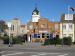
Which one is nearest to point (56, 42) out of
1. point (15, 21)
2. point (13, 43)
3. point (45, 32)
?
point (13, 43)

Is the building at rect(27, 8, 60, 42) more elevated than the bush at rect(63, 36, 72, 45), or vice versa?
the building at rect(27, 8, 60, 42)

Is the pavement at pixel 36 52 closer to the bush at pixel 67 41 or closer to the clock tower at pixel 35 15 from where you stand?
the bush at pixel 67 41

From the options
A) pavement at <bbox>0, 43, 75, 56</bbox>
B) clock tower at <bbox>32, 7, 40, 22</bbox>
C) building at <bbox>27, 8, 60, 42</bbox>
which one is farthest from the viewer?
clock tower at <bbox>32, 7, 40, 22</bbox>

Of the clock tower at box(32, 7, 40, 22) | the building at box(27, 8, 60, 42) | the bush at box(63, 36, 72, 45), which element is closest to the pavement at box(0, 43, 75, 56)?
the bush at box(63, 36, 72, 45)

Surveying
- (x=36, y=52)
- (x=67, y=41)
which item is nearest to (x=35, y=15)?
(x=67, y=41)

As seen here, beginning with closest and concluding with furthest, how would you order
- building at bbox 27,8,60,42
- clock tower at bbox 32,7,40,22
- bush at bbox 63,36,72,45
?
bush at bbox 63,36,72,45 → building at bbox 27,8,60,42 → clock tower at bbox 32,7,40,22

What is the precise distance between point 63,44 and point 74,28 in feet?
101

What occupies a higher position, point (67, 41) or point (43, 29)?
point (43, 29)

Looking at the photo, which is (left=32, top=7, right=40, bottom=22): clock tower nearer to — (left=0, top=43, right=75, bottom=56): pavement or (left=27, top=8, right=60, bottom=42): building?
(left=27, top=8, right=60, bottom=42): building

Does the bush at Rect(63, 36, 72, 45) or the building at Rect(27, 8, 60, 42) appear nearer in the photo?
the bush at Rect(63, 36, 72, 45)

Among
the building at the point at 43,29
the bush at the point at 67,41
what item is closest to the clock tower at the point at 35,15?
the building at the point at 43,29

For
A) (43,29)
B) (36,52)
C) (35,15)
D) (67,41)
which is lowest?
(36,52)

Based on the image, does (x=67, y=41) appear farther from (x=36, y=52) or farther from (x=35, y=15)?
(x=35, y=15)

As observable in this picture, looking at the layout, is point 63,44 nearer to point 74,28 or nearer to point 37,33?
point 74,28
